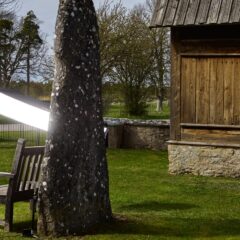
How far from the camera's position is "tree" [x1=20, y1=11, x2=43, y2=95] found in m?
44.8

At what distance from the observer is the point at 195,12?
13750 mm

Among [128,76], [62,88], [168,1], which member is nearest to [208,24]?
[168,1]

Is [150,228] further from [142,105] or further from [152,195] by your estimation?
[142,105]

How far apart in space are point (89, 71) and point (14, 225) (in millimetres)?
2309

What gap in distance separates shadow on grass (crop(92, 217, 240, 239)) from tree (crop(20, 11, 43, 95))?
3596 cm

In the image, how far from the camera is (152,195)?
1123 centimetres

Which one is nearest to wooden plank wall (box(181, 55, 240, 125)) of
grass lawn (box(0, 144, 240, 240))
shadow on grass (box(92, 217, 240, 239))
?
grass lawn (box(0, 144, 240, 240))

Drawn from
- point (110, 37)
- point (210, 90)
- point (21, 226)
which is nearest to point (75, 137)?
point (21, 226)

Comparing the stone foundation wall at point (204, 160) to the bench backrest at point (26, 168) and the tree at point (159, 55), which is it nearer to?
the bench backrest at point (26, 168)

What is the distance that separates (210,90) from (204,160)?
5.14 ft

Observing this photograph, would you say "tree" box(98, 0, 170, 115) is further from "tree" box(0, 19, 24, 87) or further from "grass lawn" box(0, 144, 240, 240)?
"grass lawn" box(0, 144, 240, 240)

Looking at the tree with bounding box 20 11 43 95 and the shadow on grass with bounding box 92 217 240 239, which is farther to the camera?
the tree with bounding box 20 11 43 95

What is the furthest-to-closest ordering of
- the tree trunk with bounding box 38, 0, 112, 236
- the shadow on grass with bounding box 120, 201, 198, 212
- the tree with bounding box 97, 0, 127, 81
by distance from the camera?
the tree with bounding box 97, 0, 127, 81, the shadow on grass with bounding box 120, 201, 198, 212, the tree trunk with bounding box 38, 0, 112, 236

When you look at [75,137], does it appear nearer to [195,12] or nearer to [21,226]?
[21,226]
